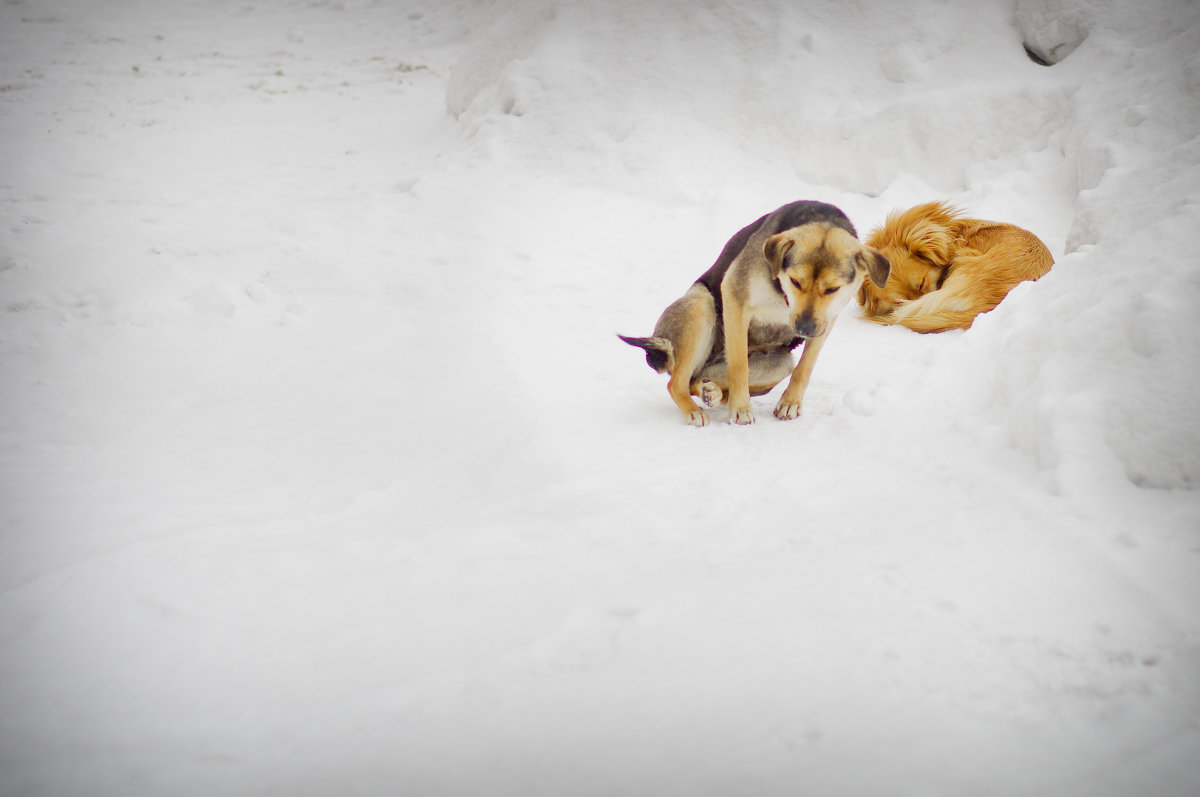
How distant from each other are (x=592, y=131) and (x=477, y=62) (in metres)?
1.99

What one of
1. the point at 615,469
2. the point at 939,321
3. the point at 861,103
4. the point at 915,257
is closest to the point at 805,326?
the point at 615,469

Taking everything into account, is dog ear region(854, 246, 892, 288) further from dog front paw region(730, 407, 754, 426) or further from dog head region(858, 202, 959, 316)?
dog head region(858, 202, 959, 316)

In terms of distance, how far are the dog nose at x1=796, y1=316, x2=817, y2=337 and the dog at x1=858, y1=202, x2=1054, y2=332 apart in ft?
6.12

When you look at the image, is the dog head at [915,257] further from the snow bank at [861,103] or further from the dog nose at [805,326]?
the dog nose at [805,326]

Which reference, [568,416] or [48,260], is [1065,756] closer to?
[568,416]

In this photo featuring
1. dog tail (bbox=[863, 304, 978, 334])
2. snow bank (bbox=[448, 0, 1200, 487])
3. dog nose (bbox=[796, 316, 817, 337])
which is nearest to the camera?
dog nose (bbox=[796, 316, 817, 337])

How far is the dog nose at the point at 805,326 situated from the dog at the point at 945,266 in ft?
6.12

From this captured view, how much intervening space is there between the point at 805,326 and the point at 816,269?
0.26m

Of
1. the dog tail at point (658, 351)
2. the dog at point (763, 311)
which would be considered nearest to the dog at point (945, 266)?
the dog at point (763, 311)

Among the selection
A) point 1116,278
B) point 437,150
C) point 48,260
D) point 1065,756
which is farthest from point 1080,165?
point 48,260

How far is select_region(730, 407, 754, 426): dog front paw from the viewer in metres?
3.23

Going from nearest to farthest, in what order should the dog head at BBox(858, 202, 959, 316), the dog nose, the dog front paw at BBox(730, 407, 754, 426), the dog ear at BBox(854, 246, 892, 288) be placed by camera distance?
the dog nose < the dog ear at BBox(854, 246, 892, 288) < the dog front paw at BBox(730, 407, 754, 426) < the dog head at BBox(858, 202, 959, 316)

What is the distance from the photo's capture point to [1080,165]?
4949 millimetres

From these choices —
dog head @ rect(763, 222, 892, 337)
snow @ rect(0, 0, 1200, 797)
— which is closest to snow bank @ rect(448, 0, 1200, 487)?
snow @ rect(0, 0, 1200, 797)
